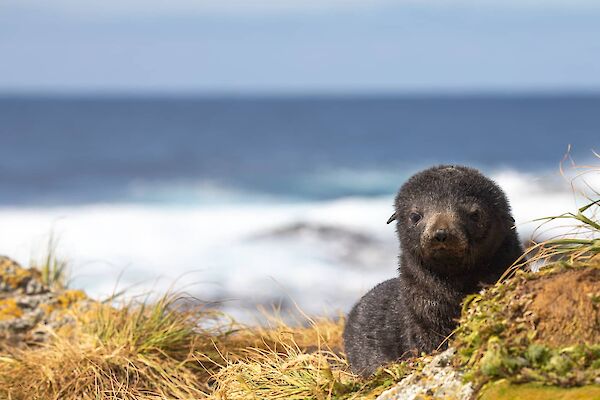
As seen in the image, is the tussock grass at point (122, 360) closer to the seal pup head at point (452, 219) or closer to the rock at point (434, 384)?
the seal pup head at point (452, 219)

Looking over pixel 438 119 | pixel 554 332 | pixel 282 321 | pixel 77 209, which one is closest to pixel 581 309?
pixel 554 332

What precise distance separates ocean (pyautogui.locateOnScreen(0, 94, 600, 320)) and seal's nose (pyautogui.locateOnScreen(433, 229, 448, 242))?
0.69 m

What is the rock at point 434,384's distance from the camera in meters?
3.49

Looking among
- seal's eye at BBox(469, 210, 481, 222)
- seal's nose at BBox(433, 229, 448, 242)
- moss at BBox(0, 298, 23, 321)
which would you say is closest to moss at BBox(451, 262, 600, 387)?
seal's nose at BBox(433, 229, 448, 242)

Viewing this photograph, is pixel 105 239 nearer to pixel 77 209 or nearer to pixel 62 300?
pixel 77 209

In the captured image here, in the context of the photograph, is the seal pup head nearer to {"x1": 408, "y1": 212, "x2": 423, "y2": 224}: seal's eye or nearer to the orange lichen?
{"x1": 408, "y1": 212, "x2": 423, "y2": 224}: seal's eye

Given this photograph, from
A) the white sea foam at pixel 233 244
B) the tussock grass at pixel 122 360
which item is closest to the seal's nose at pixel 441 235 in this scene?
the tussock grass at pixel 122 360

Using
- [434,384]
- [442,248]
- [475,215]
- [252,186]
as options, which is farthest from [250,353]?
[252,186]

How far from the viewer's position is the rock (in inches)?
137

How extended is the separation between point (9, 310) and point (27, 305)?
0.20 m

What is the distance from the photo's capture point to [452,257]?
4.92 meters

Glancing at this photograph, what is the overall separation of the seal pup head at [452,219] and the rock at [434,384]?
1012mm

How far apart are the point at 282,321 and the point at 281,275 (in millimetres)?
9590

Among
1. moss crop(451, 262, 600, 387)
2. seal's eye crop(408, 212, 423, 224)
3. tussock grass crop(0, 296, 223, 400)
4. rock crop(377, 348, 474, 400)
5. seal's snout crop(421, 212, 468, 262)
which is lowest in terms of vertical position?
tussock grass crop(0, 296, 223, 400)
